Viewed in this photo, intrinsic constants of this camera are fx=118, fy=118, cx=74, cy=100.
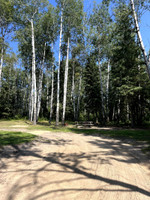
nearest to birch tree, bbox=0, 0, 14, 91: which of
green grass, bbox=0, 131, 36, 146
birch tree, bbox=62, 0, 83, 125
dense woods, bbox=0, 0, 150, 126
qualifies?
dense woods, bbox=0, 0, 150, 126

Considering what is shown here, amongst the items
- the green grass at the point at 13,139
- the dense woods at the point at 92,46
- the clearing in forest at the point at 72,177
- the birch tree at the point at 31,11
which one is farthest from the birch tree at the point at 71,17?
the clearing in forest at the point at 72,177

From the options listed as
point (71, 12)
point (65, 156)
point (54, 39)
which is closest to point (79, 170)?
point (65, 156)

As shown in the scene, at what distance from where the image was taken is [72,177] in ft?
8.25

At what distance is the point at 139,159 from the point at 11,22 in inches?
862

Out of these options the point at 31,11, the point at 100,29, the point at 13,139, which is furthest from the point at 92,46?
the point at 13,139

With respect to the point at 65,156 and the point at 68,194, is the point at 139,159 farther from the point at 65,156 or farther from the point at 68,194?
the point at 68,194

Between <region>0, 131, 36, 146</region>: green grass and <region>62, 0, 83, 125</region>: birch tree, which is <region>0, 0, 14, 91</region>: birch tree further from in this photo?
<region>0, 131, 36, 146</region>: green grass

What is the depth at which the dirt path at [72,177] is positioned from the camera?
2.01 m

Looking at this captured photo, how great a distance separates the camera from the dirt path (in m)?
2.01

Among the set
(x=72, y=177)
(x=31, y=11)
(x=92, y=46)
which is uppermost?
(x=31, y=11)

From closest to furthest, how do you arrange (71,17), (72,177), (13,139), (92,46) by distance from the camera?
1. (72,177)
2. (13,139)
3. (71,17)
4. (92,46)

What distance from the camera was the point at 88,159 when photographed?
3520 mm

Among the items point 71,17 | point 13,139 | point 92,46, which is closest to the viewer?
point 13,139

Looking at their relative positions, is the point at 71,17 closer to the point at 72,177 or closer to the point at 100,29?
the point at 100,29
